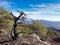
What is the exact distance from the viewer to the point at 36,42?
2059cm

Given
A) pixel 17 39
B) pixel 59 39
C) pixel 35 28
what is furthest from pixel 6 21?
pixel 17 39

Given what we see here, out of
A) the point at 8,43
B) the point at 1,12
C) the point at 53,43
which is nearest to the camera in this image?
the point at 8,43

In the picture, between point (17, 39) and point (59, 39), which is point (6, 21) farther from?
point (17, 39)

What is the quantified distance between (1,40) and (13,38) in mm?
1278

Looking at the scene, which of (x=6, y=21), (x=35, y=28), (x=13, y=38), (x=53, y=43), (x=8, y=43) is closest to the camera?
(x=8, y=43)

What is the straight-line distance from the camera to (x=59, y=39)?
25.0 metres

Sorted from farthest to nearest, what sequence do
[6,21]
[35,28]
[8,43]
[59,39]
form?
[35,28] < [6,21] < [59,39] < [8,43]

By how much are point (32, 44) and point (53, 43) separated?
4095 mm

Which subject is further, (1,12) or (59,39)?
(1,12)

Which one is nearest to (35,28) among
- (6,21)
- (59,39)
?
(6,21)

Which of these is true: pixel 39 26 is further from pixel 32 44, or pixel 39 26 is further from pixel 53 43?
pixel 32 44

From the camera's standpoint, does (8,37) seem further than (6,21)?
No

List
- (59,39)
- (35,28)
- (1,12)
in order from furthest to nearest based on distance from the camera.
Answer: (1,12)
(35,28)
(59,39)

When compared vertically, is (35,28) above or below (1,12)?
below
